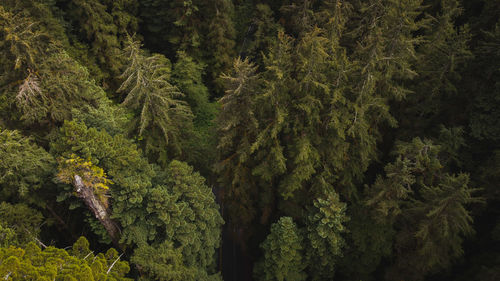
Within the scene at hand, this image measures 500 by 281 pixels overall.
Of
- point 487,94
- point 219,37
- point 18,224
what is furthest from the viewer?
point 219,37

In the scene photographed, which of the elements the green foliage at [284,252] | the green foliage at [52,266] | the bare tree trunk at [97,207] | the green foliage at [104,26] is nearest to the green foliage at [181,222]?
the green foliage at [52,266]

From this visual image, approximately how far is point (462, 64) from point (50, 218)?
2554 centimetres

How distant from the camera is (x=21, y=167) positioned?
44.7 feet

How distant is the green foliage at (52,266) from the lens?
29.6 ft

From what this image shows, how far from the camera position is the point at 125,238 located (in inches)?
565

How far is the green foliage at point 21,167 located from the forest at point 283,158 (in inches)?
3.1

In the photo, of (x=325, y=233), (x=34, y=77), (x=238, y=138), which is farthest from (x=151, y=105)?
(x=325, y=233)

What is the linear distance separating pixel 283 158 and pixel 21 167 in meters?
12.8

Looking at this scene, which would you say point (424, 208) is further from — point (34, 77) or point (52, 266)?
point (34, 77)

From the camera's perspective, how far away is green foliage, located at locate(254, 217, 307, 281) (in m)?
16.6

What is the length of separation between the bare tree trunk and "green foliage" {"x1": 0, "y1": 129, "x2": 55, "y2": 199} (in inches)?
104

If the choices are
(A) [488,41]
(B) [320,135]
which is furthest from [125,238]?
(A) [488,41]

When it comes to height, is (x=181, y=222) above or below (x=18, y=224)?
above

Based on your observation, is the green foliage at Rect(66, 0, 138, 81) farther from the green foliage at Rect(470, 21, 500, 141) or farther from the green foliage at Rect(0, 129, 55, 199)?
the green foliage at Rect(470, 21, 500, 141)
